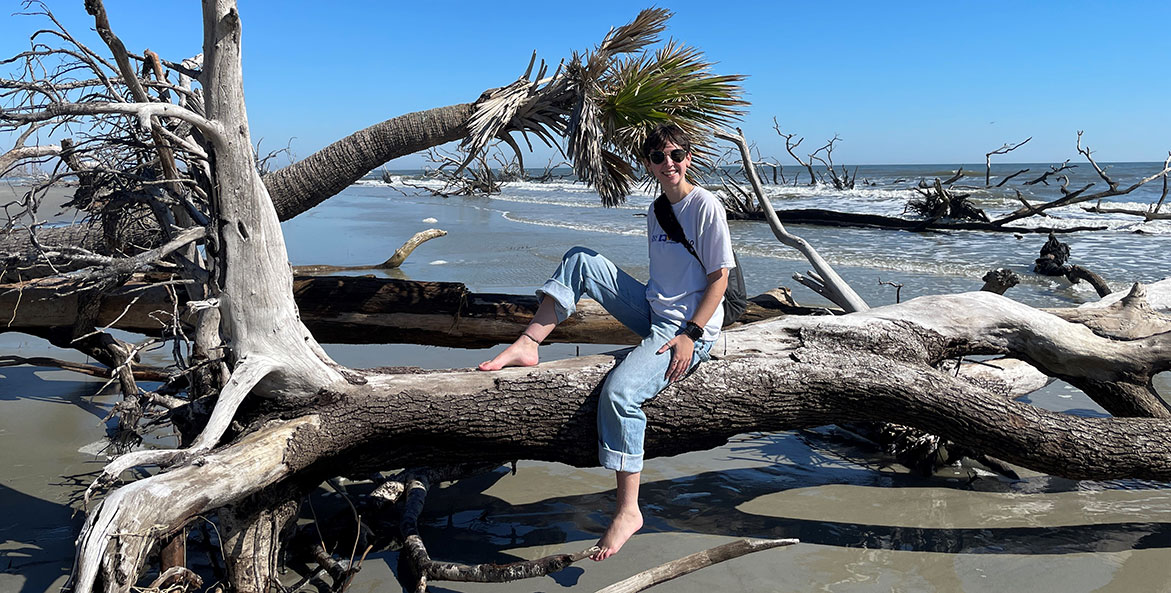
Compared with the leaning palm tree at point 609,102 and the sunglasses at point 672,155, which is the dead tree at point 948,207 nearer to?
the leaning palm tree at point 609,102

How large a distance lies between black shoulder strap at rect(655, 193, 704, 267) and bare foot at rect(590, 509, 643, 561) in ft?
3.90

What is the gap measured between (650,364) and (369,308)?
3002 mm

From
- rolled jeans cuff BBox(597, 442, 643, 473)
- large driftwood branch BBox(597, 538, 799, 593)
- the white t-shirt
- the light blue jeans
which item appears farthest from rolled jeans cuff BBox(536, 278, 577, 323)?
large driftwood branch BBox(597, 538, 799, 593)

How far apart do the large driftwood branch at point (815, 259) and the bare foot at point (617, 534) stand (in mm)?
3421

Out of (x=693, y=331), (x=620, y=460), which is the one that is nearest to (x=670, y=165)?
(x=693, y=331)

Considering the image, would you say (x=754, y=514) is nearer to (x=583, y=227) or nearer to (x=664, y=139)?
(x=664, y=139)

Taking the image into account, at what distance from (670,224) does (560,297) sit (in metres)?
0.63

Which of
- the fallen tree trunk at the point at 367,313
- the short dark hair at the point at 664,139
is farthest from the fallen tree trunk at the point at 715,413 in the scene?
the fallen tree trunk at the point at 367,313

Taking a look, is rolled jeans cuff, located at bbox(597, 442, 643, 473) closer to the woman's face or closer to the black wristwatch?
the black wristwatch

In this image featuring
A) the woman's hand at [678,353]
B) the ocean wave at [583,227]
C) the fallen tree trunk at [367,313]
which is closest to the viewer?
the woman's hand at [678,353]

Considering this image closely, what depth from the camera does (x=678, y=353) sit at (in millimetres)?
3486

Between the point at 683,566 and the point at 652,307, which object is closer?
the point at 683,566

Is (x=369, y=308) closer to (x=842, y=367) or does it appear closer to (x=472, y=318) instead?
(x=472, y=318)

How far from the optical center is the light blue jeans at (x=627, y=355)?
3.40 m
